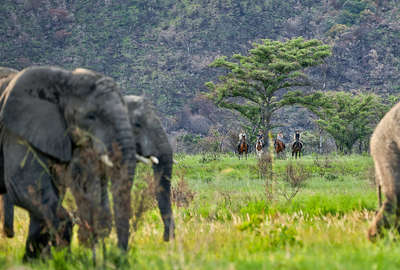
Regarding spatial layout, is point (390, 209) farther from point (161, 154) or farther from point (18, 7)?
point (18, 7)

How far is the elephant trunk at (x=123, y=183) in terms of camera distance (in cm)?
561

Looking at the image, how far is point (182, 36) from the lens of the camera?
3366 inches

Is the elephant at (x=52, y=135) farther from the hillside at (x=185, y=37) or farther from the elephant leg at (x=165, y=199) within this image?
the hillside at (x=185, y=37)

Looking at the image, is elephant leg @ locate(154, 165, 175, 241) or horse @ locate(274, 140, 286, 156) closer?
elephant leg @ locate(154, 165, 175, 241)

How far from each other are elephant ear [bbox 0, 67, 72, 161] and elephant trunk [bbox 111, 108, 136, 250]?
0.65 meters

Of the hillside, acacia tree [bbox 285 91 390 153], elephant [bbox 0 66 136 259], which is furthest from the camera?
the hillside

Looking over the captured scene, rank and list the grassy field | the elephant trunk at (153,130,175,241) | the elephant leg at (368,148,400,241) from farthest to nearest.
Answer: the elephant trunk at (153,130,175,241) < the elephant leg at (368,148,400,241) < the grassy field

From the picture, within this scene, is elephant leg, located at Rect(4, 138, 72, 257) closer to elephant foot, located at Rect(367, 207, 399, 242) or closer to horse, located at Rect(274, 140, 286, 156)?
elephant foot, located at Rect(367, 207, 399, 242)

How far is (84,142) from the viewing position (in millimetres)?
5992

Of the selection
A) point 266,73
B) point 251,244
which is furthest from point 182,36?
point 251,244

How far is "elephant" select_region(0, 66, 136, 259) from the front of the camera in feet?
19.4

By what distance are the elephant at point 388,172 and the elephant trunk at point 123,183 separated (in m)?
2.58

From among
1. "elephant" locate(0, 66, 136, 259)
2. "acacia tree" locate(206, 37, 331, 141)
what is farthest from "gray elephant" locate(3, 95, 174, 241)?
"acacia tree" locate(206, 37, 331, 141)

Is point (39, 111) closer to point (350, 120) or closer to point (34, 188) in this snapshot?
point (34, 188)
